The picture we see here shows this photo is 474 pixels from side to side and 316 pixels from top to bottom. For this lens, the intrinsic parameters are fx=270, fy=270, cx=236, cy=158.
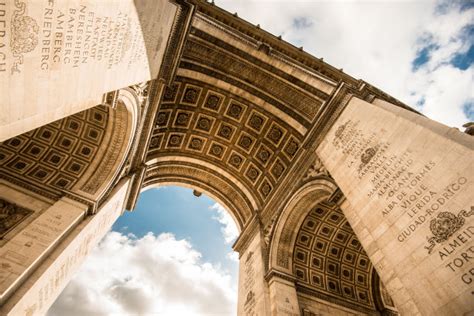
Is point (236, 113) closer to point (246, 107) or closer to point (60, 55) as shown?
point (246, 107)

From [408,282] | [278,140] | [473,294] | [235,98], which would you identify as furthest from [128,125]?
[473,294]

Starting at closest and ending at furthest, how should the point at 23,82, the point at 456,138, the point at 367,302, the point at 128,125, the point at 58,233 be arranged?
the point at 23,82
the point at 456,138
the point at 58,233
the point at 128,125
the point at 367,302

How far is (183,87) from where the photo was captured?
11.9m

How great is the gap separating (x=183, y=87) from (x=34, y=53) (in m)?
8.99

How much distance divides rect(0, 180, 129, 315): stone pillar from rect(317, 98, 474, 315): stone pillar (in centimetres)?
703

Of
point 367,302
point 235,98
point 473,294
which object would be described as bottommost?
point 473,294

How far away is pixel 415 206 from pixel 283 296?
6.25 meters

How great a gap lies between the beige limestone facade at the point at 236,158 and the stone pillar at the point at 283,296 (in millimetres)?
51

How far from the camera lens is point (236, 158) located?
1435 cm

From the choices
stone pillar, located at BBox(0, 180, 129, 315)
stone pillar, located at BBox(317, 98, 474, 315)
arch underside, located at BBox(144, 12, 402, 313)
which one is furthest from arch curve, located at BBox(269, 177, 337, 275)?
stone pillar, located at BBox(0, 180, 129, 315)

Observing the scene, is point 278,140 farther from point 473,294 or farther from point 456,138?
point 473,294

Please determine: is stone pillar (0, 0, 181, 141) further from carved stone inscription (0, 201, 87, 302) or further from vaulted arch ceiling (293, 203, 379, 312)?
vaulted arch ceiling (293, 203, 379, 312)

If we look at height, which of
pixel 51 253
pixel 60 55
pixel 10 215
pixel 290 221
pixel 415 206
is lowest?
pixel 51 253

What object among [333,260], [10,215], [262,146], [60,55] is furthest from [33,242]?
[333,260]
